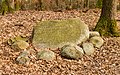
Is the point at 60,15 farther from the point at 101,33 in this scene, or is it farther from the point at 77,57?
the point at 77,57

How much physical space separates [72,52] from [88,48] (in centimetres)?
72

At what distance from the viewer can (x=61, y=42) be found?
8.74 metres

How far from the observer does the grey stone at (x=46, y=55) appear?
7.96 meters

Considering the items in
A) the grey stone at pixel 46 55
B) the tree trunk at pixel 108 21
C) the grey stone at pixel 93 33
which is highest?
the tree trunk at pixel 108 21

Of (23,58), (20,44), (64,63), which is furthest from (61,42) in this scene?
(23,58)

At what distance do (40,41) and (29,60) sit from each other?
3.71 feet

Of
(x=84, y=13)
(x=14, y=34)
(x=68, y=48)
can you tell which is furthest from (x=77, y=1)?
(x=68, y=48)

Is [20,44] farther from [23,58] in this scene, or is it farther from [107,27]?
[107,27]

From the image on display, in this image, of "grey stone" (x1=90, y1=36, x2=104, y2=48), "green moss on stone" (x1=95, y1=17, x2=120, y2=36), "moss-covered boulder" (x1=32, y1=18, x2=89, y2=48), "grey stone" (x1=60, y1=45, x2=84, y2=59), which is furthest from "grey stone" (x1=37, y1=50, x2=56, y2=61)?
"green moss on stone" (x1=95, y1=17, x2=120, y2=36)

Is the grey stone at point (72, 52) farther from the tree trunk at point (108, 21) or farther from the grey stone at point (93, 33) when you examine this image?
the tree trunk at point (108, 21)

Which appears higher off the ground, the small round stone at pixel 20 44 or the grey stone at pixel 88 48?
the small round stone at pixel 20 44

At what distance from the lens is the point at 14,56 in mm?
8016

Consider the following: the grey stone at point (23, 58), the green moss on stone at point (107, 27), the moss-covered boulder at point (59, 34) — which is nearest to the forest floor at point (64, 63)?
the grey stone at point (23, 58)

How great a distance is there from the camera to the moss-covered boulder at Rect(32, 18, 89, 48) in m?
8.74
